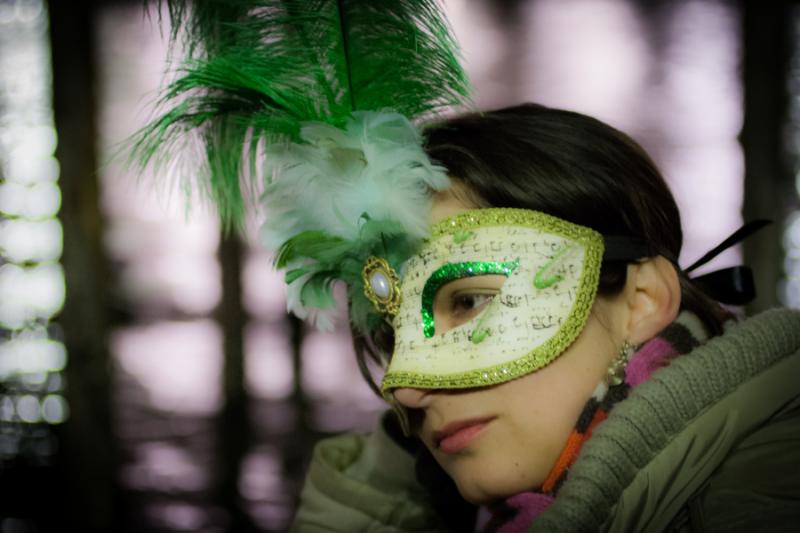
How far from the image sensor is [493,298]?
100 centimetres

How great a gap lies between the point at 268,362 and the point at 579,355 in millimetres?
2442

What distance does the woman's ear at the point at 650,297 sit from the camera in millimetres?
1033

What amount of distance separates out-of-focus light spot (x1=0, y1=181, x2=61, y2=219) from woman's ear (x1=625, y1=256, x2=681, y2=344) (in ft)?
9.21

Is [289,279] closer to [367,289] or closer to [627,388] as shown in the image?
[367,289]

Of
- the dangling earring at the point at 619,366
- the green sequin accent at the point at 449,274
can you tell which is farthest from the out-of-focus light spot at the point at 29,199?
the dangling earring at the point at 619,366

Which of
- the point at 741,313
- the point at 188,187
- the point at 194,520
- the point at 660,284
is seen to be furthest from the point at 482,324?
the point at 194,520

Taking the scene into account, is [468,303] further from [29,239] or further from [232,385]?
[29,239]

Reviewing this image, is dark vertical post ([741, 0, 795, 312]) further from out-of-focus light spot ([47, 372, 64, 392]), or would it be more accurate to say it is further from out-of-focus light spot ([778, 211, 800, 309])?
out-of-focus light spot ([47, 372, 64, 392])

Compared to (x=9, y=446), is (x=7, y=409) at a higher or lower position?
higher

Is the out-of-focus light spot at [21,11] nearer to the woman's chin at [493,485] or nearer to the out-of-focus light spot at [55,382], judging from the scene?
the out-of-focus light spot at [55,382]

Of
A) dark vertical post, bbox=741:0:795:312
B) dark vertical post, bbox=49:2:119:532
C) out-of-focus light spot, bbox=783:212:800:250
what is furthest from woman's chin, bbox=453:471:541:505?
dark vertical post, bbox=49:2:119:532

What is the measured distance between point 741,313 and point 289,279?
186 centimetres

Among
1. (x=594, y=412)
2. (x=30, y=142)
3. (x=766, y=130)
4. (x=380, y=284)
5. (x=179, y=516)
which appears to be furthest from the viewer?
(x=179, y=516)

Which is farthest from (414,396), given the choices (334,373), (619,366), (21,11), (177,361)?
(21,11)
